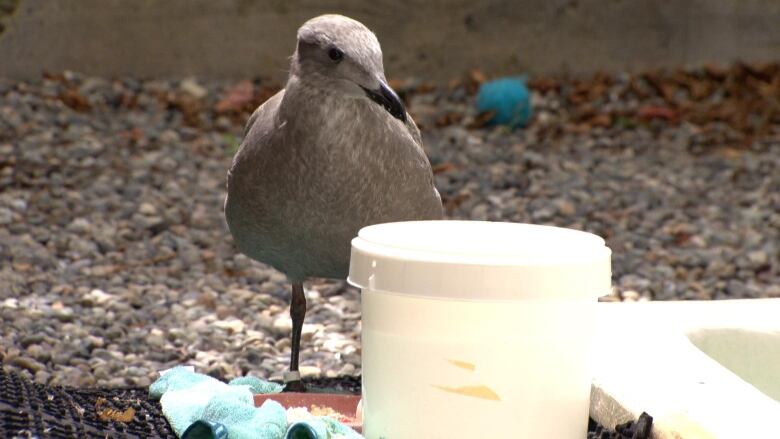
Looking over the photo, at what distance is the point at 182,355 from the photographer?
3912 millimetres

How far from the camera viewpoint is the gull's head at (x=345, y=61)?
2.75 m

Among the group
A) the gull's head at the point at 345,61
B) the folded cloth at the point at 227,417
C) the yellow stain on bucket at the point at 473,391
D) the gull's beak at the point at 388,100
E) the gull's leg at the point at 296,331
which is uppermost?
the gull's head at the point at 345,61

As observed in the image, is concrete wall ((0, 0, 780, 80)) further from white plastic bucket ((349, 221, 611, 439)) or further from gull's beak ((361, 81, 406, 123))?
white plastic bucket ((349, 221, 611, 439))

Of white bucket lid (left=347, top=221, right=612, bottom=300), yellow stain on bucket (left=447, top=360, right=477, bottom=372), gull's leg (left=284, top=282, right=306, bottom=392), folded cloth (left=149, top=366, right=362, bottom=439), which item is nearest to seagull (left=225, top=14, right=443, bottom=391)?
gull's leg (left=284, top=282, right=306, bottom=392)

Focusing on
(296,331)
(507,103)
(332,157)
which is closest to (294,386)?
(296,331)

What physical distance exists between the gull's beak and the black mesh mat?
879 millimetres

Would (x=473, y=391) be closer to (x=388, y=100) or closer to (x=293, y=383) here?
(x=388, y=100)

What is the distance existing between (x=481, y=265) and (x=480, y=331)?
128mm

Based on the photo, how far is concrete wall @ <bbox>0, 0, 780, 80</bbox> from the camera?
7.13 m

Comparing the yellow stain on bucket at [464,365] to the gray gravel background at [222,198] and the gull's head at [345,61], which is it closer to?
the gull's head at [345,61]

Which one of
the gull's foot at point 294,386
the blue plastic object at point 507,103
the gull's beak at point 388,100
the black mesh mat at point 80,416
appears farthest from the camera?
the blue plastic object at point 507,103

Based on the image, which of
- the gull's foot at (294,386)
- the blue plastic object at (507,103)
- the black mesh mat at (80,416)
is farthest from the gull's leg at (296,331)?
the blue plastic object at (507,103)

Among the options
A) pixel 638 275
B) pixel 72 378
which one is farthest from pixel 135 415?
pixel 638 275

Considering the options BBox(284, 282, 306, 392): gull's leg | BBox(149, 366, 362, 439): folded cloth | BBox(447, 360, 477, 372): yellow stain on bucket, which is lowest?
BBox(284, 282, 306, 392): gull's leg
